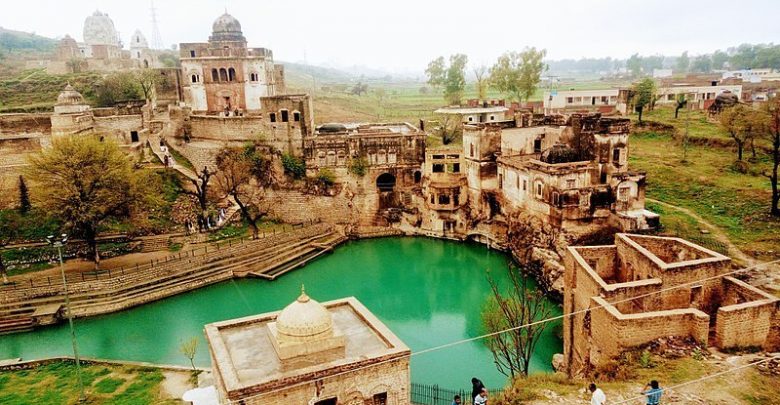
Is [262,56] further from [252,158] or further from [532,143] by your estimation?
[532,143]

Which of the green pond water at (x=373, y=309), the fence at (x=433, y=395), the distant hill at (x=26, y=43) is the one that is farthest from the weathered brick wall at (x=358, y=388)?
the distant hill at (x=26, y=43)

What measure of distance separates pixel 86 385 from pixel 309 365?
10.0 meters

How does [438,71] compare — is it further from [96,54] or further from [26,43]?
[26,43]

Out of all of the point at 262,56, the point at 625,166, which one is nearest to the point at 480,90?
the point at 262,56

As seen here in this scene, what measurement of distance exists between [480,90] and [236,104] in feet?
78.6

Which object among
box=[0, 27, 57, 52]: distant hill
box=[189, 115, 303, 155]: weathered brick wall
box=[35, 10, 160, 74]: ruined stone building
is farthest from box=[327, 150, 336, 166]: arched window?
box=[0, 27, 57, 52]: distant hill

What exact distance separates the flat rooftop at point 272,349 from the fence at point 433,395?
413 centimetres

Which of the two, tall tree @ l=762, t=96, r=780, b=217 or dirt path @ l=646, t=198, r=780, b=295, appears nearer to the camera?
dirt path @ l=646, t=198, r=780, b=295

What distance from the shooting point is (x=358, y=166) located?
35469 mm

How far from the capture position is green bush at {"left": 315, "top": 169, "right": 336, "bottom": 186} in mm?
35281

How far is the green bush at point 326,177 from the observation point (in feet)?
116

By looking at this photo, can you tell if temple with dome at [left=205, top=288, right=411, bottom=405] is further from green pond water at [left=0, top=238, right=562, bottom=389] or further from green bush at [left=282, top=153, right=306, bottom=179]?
green bush at [left=282, top=153, right=306, bottom=179]

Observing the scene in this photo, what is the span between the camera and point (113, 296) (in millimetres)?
24234

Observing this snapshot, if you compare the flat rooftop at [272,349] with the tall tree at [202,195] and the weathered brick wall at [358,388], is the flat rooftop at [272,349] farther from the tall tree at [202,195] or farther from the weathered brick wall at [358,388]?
the tall tree at [202,195]
